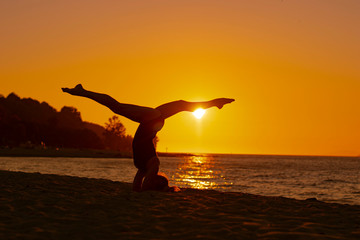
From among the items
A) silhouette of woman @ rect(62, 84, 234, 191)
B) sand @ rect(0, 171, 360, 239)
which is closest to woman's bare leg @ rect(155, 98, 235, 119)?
silhouette of woman @ rect(62, 84, 234, 191)

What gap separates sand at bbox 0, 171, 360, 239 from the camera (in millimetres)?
6859

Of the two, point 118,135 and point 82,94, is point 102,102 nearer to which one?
point 82,94

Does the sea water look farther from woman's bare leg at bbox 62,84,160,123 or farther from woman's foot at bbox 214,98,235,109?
woman's bare leg at bbox 62,84,160,123

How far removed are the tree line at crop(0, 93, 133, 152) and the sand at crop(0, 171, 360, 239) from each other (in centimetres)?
9849

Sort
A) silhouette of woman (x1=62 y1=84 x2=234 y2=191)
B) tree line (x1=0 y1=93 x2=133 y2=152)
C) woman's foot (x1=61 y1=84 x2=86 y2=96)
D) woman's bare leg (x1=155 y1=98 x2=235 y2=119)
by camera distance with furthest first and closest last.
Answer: tree line (x1=0 y1=93 x2=133 y2=152) < woman's bare leg (x1=155 y1=98 x2=235 y2=119) < silhouette of woman (x1=62 y1=84 x2=234 y2=191) < woman's foot (x1=61 y1=84 x2=86 y2=96)

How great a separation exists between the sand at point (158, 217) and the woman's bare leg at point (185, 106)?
270 cm

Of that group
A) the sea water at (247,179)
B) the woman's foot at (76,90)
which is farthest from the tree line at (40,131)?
the woman's foot at (76,90)

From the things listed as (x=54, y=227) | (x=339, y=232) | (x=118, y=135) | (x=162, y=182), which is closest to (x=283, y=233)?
(x=339, y=232)

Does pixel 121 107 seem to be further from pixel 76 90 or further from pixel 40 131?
pixel 40 131

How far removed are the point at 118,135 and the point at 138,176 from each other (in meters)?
163

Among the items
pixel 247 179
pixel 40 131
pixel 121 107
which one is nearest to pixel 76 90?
pixel 121 107

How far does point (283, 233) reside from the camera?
7020mm

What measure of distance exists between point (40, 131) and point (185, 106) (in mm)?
124374

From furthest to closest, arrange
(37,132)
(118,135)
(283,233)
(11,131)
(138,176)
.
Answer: (118,135), (37,132), (11,131), (138,176), (283,233)
